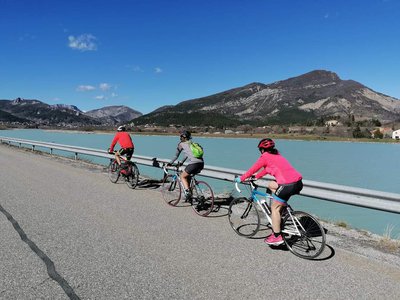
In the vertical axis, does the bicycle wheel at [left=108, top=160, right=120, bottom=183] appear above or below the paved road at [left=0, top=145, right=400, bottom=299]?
above

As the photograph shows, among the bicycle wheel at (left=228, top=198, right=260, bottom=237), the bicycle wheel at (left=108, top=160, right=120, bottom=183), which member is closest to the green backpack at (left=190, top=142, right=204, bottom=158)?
the bicycle wheel at (left=228, top=198, right=260, bottom=237)

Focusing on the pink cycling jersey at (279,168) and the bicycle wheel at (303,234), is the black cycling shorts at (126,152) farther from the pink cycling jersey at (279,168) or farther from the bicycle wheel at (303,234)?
the bicycle wheel at (303,234)

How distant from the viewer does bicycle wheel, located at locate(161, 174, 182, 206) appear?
28.5 feet

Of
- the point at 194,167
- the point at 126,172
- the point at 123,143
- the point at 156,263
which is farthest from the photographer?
the point at 123,143

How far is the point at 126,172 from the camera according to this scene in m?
11.3

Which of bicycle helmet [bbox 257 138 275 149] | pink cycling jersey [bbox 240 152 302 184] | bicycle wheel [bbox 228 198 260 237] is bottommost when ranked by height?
bicycle wheel [bbox 228 198 260 237]

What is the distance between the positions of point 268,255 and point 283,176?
1.19 metres

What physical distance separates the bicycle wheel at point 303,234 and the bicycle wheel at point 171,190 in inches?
138

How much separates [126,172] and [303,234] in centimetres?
710

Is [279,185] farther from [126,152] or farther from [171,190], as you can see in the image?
[126,152]

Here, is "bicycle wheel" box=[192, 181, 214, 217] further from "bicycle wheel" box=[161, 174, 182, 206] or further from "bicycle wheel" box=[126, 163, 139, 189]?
"bicycle wheel" box=[126, 163, 139, 189]

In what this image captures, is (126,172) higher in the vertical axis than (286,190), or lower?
lower

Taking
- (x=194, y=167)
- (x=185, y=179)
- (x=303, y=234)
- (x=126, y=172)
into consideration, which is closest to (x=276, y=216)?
(x=303, y=234)

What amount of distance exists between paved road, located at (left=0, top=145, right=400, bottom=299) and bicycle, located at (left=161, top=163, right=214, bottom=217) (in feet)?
1.57
